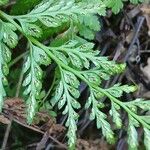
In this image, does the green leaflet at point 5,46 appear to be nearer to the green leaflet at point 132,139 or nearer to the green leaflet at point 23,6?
the green leaflet at point 23,6

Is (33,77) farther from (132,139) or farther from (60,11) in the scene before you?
(132,139)

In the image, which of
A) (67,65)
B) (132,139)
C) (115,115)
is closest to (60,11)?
(67,65)

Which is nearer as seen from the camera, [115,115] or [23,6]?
[115,115]

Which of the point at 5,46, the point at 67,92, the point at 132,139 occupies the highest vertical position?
the point at 5,46

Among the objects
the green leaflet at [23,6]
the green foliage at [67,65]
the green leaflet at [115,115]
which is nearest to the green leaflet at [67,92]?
the green foliage at [67,65]

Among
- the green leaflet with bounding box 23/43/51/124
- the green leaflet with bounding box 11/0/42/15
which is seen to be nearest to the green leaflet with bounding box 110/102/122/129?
the green leaflet with bounding box 23/43/51/124

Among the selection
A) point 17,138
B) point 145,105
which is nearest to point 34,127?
point 17,138

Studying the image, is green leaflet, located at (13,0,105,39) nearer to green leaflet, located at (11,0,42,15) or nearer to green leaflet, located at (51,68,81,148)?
green leaflet, located at (51,68,81,148)

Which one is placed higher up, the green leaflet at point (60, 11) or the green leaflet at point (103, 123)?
the green leaflet at point (60, 11)
